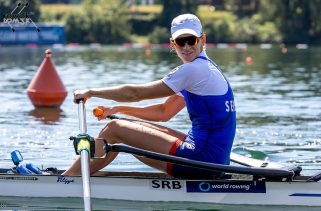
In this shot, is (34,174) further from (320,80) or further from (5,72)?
(5,72)

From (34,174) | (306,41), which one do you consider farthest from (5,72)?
(306,41)

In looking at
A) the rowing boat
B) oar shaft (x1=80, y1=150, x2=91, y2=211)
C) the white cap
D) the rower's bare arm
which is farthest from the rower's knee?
the white cap

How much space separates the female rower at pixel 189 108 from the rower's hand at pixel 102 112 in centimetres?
40

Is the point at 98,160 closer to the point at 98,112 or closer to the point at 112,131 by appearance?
the point at 112,131

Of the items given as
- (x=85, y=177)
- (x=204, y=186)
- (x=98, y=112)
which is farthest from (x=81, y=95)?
(x=204, y=186)

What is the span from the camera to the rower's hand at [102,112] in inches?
389

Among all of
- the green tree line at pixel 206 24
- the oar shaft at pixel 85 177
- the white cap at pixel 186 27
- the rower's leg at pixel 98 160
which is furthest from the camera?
the green tree line at pixel 206 24

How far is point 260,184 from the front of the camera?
9.52 m

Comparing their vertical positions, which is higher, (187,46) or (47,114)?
(187,46)

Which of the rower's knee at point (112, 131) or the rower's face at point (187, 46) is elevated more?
the rower's face at point (187, 46)

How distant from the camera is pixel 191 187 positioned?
9.57 meters

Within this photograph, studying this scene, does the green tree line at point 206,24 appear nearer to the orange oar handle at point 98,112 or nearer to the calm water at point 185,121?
the calm water at point 185,121

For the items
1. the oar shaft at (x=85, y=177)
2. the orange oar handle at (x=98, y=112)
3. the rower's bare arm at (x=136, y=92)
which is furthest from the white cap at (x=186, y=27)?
the oar shaft at (x=85, y=177)

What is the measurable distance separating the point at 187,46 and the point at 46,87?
1134 cm
